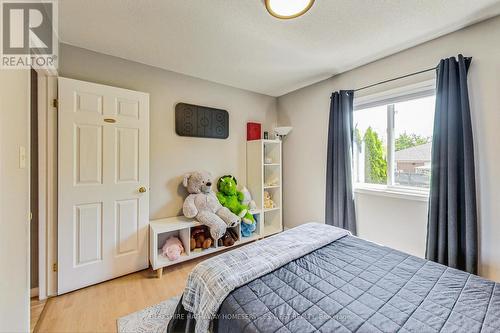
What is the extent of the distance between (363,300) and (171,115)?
2514 mm

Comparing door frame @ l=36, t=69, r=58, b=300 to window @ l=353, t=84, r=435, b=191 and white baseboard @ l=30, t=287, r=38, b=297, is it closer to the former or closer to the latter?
white baseboard @ l=30, t=287, r=38, b=297

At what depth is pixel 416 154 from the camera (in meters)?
2.08

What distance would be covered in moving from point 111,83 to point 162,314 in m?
2.25

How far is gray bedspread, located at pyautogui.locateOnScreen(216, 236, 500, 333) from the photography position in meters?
0.90

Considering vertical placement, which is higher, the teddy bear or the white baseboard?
the teddy bear

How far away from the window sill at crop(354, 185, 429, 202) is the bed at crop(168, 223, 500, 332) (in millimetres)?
792

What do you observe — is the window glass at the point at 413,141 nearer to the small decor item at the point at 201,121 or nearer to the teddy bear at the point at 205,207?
the teddy bear at the point at 205,207

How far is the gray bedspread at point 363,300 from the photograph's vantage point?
35.3 inches

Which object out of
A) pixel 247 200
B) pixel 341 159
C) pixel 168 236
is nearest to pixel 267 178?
pixel 247 200

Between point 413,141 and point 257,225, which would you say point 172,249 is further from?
point 413,141

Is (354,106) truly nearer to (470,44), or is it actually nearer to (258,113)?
(470,44)

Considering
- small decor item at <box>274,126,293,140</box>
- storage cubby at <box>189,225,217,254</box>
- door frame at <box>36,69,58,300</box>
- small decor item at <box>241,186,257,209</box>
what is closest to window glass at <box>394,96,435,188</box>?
small decor item at <box>274,126,293,140</box>

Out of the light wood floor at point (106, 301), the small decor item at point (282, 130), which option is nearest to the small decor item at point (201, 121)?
the small decor item at point (282, 130)

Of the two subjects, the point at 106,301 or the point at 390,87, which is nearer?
the point at 106,301
